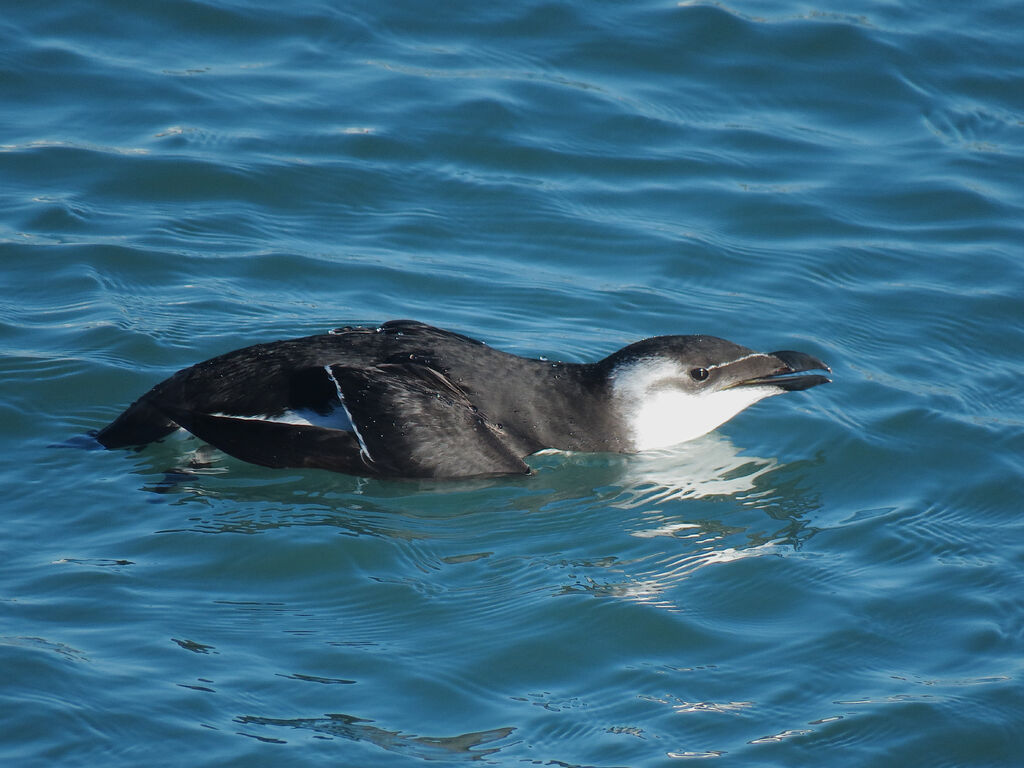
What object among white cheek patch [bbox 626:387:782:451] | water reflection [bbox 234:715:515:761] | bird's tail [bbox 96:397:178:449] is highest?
white cheek patch [bbox 626:387:782:451]

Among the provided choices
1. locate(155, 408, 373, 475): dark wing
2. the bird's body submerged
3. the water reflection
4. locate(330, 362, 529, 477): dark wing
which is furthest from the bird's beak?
the water reflection

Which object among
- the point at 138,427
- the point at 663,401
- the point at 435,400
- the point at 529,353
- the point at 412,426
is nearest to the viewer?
the point at 412,426

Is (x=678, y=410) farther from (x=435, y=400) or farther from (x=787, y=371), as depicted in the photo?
(x=435, y=400)

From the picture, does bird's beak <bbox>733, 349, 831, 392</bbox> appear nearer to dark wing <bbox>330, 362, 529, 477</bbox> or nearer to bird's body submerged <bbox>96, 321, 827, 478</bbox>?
bird's body submerged <bbox>96, 321, 827, 478</bbox>

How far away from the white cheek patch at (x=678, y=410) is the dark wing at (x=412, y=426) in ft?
3.01

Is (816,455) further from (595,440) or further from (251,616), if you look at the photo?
(251,616)

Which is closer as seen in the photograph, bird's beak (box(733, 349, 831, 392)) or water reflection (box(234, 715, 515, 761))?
water reflection (box(234, 715, 515, 761))

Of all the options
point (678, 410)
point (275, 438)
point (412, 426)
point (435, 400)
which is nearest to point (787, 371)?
point (678, 410)

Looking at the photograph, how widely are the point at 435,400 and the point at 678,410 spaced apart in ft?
4.63

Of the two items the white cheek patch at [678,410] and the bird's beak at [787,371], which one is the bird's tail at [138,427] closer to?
the white cheek patch at [678,410]

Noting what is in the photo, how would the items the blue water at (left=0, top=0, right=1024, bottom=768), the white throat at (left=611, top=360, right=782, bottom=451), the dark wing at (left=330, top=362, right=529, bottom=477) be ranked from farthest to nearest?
the white throat at (left=611, top=360, right=782, bottom=451), the dark wing at (left=330, top=362, right=529, bottom=477), the blue water at (left=0, top=0, right=1024, bottom=768)

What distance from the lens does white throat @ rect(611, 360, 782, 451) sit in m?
7.10

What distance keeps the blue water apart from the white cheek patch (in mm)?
151

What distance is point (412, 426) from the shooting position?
6.42 meters
